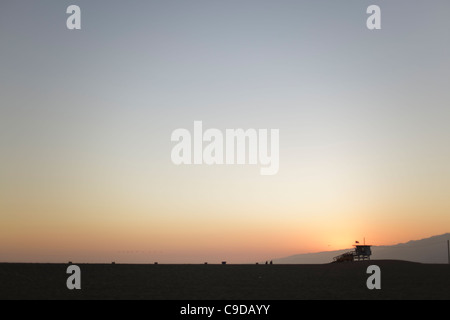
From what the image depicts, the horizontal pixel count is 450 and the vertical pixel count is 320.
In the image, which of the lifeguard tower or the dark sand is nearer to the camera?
the dark sand

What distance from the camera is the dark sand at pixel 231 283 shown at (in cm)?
6075

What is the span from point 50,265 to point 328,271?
52985mm

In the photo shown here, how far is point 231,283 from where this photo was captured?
246 ft

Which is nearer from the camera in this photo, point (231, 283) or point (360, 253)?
point (231, 283)

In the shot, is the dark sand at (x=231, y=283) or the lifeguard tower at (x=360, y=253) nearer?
the dark sand at (x=231, y=283)

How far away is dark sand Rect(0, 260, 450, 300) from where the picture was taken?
60750 millimetres
